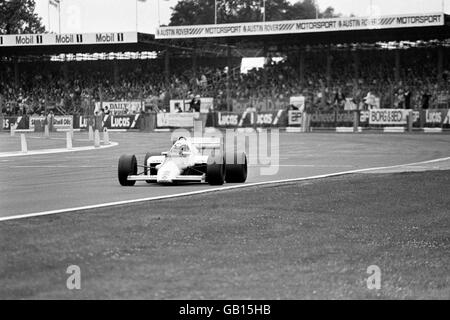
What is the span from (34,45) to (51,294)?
57035 mm

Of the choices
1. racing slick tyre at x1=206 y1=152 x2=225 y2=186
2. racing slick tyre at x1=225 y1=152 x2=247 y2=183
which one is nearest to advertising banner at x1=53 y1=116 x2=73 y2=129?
racing slick tyre at x1=225 y1=152 x2=247 y2=183

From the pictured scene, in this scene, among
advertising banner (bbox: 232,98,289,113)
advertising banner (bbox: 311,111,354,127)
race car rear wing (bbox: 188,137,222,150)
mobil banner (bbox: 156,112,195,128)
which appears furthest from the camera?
mobil banner (bbox: 156,112,195,128)

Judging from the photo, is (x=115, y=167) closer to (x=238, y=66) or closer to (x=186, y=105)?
(x=186, y=105)

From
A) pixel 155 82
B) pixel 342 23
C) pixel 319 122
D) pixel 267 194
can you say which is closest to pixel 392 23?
pixel 342 23

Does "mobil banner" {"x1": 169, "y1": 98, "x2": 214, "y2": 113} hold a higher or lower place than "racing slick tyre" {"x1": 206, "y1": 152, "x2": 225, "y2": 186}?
higher

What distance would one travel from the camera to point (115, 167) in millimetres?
21766

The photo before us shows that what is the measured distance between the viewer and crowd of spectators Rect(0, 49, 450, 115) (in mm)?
48281

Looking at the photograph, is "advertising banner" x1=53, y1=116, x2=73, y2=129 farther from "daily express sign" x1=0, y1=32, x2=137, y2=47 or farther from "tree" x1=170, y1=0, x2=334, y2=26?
"tree" x1=170, y1=0, x2=334, y2=26

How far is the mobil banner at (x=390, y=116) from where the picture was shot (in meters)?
43.7

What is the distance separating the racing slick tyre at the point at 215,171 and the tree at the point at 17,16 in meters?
64.0

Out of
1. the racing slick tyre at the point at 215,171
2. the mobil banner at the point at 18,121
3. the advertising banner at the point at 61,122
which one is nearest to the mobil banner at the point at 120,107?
the advertising banner at the point at 61,122

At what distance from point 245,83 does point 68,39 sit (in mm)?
13149

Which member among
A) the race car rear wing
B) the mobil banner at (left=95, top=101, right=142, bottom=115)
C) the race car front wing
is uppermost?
the mobil banner at (left=95, top=101, right=142, bottom=115)

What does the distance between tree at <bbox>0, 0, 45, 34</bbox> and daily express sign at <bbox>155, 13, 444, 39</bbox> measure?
82.8 ft
